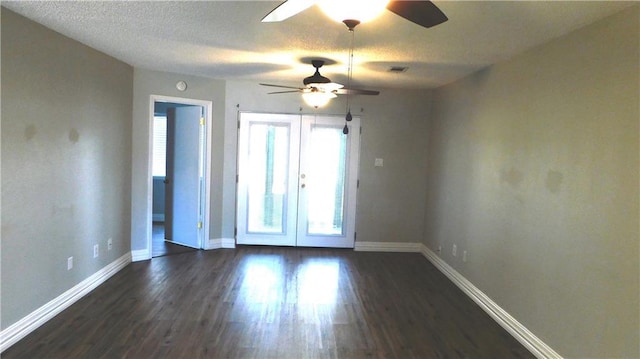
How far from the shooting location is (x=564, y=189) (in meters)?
2.75

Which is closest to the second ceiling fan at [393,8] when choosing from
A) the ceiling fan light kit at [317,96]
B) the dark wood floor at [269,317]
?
the ceiling fan light kit at [317,96]

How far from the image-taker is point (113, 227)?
4344 millimetres

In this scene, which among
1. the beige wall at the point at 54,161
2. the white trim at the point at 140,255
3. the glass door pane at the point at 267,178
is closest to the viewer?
the beige wall at the point at 54,161

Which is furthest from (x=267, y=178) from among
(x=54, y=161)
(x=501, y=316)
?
(x=501, y=316)

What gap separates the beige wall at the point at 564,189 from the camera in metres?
2.25

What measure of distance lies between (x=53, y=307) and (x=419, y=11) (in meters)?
3.52

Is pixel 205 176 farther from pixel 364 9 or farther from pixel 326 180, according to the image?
pixel 364 9

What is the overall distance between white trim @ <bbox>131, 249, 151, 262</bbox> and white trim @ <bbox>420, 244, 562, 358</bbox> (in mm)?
3660

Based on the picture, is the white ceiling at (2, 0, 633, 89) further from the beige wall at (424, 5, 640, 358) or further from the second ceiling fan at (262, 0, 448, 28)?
the second ceiling fan at (262, 0, 448, 28)

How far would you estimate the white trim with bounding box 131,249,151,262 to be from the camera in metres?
4.85

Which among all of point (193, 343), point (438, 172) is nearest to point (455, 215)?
point (438, 172)

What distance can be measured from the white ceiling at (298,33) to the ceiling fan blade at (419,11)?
0.62m

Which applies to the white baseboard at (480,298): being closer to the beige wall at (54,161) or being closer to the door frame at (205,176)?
the door frame at (205,176)

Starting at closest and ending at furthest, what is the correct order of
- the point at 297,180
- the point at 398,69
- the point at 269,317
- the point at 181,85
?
the point at 269,317
the point at 398,69
the point at 181,85
the point at 297,180
